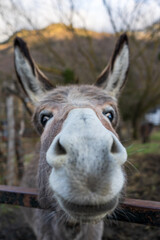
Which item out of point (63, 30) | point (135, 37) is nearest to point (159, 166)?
point (135, 37)

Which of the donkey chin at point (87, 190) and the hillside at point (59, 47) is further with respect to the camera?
the hillside at point (59, 47)

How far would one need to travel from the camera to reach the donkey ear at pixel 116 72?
3.00m

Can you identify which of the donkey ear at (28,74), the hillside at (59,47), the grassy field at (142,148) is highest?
the hillside at (59,47)

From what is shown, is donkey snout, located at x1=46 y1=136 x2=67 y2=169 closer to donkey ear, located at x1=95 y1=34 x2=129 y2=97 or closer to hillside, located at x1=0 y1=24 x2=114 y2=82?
donkey ear, located at x1=95 y1=34 x2=129 y2=97

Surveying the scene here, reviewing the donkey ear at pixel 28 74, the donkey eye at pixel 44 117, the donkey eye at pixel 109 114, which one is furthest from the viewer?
the donkey ear at pixel 28 74

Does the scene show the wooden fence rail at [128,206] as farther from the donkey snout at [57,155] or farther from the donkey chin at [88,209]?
the donkey snout at [57,155]

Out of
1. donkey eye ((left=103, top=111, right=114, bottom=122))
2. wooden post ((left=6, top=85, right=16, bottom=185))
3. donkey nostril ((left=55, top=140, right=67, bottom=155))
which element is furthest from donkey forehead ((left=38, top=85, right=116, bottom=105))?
wooden post ((left=6, top=85, right=16, bottom=185))

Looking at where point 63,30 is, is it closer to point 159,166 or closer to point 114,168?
point 159,166

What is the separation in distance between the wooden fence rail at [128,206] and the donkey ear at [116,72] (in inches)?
74.7

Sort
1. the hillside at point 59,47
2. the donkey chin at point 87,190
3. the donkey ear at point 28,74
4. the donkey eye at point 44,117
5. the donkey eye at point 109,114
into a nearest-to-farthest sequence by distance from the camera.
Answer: the donkey chin at point 87,190
the donkey eye at point 109,114
the donkey eye at point 44,117
the donkey ear at point 28,74
the hillside at point 59,47

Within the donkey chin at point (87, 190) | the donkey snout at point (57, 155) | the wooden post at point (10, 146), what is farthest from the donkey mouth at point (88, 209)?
the wooden post at point (10, 146)

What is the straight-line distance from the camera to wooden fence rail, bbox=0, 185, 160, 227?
1.61 meters

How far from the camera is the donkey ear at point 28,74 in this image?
2.87 meters

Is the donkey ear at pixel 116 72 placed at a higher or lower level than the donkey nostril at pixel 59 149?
higher
